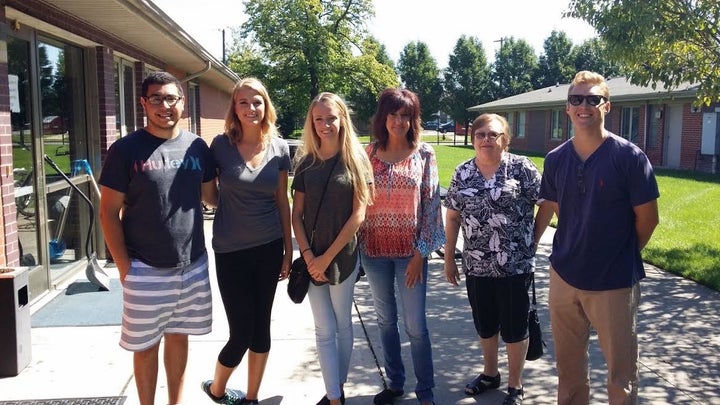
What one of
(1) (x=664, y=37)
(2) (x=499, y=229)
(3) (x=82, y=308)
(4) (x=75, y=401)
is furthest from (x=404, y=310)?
(1) (x=664, y=37)

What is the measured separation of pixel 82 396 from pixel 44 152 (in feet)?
9.61

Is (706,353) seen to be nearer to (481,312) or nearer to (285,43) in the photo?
(481,312)

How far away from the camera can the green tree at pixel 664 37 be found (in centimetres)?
671

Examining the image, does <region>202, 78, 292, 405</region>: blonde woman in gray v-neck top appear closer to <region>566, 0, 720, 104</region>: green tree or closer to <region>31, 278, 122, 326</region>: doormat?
<region>31, 278, 122, 326</region>: doormat

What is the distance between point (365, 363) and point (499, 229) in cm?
144

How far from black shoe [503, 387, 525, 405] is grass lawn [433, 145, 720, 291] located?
3.69 metres

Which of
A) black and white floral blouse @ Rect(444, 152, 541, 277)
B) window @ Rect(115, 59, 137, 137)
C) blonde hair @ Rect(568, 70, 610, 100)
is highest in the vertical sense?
window @ Rect(115, 59, 137, 137)

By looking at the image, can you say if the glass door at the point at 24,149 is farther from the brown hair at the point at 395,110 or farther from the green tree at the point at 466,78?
the green tree at the point at 466,78

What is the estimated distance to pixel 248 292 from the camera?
3492mm

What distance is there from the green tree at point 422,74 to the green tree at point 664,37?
45.9m

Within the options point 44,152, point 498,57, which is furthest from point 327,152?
point 498,57

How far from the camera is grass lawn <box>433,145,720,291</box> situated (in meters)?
7.36

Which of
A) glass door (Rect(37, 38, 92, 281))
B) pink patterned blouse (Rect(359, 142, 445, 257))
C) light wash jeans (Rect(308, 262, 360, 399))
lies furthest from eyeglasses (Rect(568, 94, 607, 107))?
glass door (Rect(37, 38, 92, 281))

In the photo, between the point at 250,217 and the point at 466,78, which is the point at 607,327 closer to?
the point at 250,217
